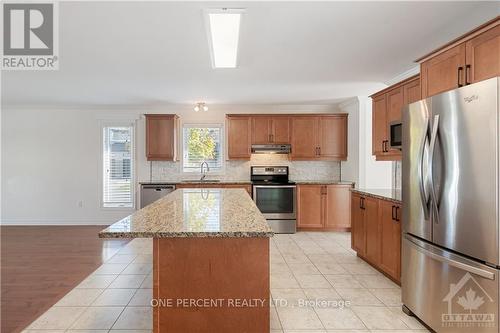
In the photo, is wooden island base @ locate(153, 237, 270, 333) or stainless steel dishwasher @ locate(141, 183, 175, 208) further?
stainless steel dishwasher @ locate(141, 183, 175, 208)

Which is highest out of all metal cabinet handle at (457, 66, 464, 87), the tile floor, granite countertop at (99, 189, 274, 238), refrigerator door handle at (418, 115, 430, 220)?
metal cabinet handle at (457, 66, 464, 87)

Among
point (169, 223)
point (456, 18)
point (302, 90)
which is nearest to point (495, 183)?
point (456, 18)

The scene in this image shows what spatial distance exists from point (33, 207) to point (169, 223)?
5794mm

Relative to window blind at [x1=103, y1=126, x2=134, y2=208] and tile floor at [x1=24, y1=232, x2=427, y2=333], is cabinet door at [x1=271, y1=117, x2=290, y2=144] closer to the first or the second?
tile floor at [x1=24, y1=232, x2=427, y2=333]

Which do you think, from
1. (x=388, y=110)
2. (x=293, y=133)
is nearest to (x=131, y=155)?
(x=293, y=133)

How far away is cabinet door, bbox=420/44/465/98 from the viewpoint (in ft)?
6.75

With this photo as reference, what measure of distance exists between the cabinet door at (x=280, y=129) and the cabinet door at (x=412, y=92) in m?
2.68

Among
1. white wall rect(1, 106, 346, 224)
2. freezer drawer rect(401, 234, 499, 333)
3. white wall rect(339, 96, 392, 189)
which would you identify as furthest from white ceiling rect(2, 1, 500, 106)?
freezer drawer rect(401, 234, 499, 333)

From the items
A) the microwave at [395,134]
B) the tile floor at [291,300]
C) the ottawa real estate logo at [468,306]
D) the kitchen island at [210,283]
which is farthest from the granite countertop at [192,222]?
the microwave at [395,134]

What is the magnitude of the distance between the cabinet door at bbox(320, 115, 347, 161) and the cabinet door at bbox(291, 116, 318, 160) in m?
0.14

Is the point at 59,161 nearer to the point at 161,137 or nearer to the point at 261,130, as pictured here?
the point at 161,137

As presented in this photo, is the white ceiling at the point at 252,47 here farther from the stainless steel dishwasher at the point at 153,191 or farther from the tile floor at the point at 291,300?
the tile floor at the point at 291,300

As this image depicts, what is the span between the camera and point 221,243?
1.69m

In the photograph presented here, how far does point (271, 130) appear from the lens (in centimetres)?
568
